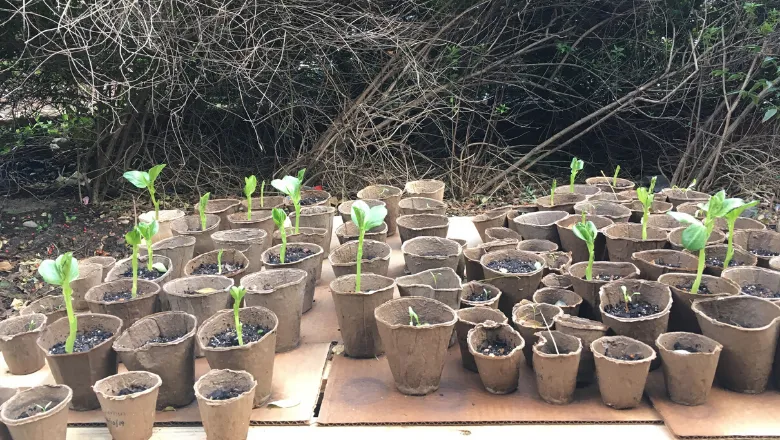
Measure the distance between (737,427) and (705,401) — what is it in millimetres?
109

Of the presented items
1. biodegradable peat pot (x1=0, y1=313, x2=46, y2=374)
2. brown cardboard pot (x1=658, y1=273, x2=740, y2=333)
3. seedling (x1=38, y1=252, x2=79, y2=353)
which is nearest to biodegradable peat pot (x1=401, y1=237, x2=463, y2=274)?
brown cardboard pot (x1=658, y1=273, x2=740, y2=333)

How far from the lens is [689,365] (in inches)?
65.2

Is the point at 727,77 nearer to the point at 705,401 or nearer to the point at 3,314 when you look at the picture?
the point at 705,401

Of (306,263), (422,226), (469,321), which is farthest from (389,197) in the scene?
(469,321)

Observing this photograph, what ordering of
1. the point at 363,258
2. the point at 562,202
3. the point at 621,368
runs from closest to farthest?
the point at 621,368
the point at 363,258
the point at 562,202

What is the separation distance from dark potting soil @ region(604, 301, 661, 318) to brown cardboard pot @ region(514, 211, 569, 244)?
71 centimetres

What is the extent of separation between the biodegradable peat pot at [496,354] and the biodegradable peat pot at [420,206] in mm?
1108

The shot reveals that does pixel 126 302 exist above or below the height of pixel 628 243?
below

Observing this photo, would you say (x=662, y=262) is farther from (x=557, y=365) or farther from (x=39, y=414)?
(x=39, y=414)

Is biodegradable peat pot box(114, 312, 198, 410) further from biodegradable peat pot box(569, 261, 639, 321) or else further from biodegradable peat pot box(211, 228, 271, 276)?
biodegradable peat pot box(569, 261, 639, 321)

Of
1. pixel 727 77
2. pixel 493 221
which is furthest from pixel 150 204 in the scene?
pixel 727 77

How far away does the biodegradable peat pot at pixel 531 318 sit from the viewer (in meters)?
1.84

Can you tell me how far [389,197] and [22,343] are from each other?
1.73 meters

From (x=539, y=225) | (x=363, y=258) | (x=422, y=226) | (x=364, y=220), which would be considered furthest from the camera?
(x=422, y=226)
